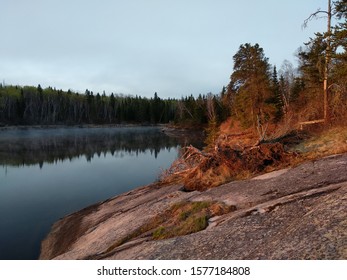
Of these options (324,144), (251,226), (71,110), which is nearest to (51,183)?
(324,144)

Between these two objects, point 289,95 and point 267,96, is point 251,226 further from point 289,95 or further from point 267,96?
point 289,95

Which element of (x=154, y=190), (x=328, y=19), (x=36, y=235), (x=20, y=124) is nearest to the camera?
(x=36, y=235)

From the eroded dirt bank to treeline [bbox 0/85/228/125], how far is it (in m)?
85.4

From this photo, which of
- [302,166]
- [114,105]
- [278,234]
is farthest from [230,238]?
[114,105]

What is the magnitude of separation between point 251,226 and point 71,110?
13511 centimetres

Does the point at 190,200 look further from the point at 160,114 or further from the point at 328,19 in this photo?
the point at 160,114

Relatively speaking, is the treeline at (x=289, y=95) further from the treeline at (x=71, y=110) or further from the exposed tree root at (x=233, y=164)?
the treeline at (x=71, y=110)

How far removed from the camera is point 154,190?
1612cm

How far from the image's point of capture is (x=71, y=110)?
131250mm

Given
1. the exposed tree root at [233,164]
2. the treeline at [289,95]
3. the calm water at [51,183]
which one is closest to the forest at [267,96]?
the treeline at [289,95]

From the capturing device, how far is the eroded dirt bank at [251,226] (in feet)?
18.7

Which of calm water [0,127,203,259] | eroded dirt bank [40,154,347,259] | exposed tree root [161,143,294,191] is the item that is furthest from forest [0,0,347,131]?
calm water [0,127,203,259]

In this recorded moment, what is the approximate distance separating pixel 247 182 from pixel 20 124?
117 m

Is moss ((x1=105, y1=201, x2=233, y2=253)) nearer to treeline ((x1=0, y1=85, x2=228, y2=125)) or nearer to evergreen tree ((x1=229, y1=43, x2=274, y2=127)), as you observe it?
evergreen tree ((x1=229, y1=43, x2=274, y2=127))
